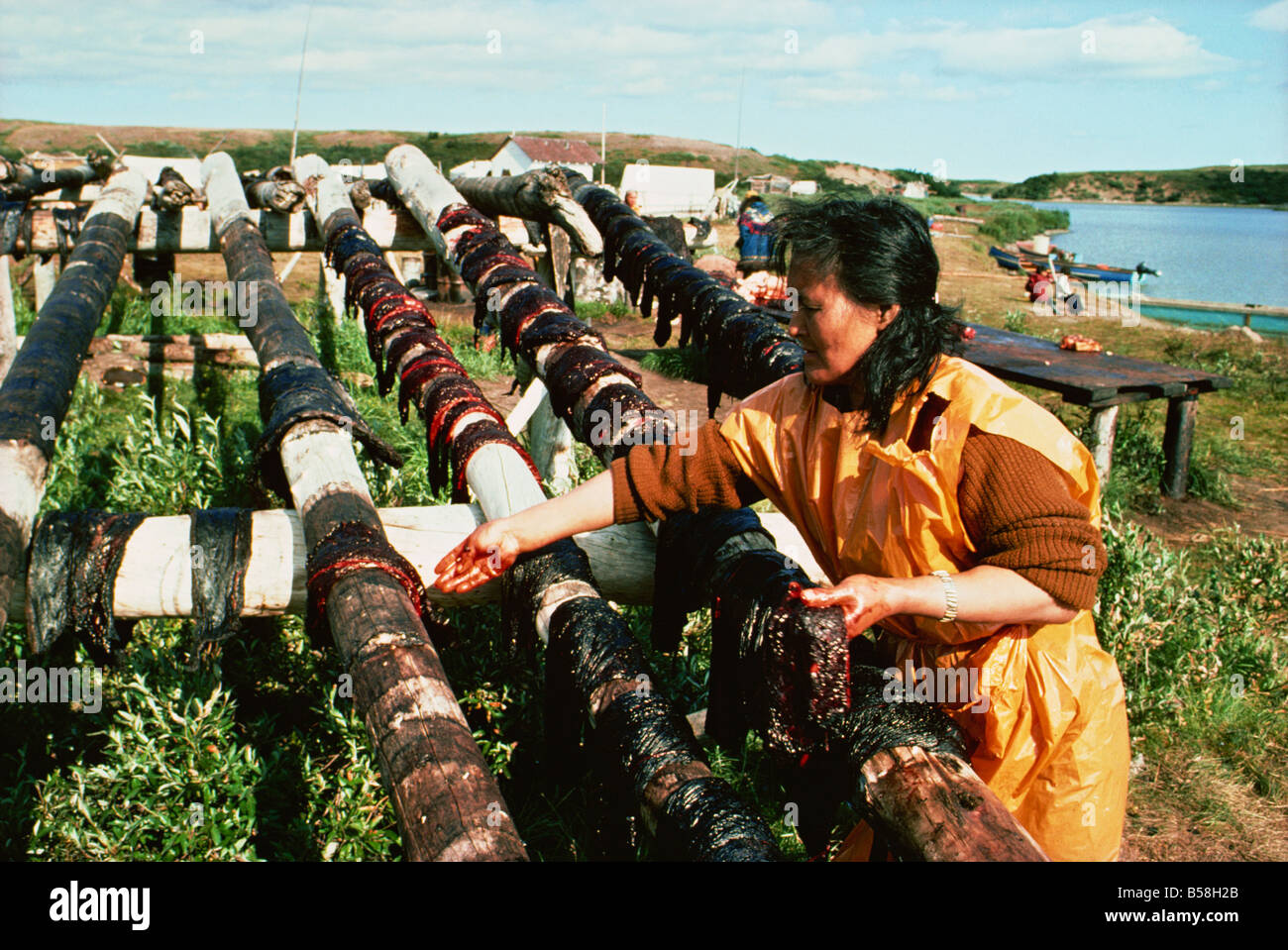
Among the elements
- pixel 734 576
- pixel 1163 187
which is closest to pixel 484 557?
pixel 734 576

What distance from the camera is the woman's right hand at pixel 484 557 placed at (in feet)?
9.01

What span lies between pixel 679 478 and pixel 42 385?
8.42ft

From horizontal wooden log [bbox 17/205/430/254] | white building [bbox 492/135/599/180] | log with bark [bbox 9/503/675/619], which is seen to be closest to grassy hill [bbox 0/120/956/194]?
white building [bbox 492/135/599/180]

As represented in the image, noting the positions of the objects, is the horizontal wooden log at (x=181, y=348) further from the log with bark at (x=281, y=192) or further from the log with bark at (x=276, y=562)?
the log with bark at (x=276, y=562)

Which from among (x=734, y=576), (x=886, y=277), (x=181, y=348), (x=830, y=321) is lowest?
(x=734, y=576)

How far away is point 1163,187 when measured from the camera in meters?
117

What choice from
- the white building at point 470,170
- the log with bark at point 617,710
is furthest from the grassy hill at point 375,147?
the log with bark at point 617,710

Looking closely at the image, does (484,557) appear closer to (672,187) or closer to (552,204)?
(552,204)

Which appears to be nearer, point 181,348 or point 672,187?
point 181,348

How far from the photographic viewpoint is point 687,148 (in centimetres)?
8369

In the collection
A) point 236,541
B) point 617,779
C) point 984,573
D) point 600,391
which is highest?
point 600,391
